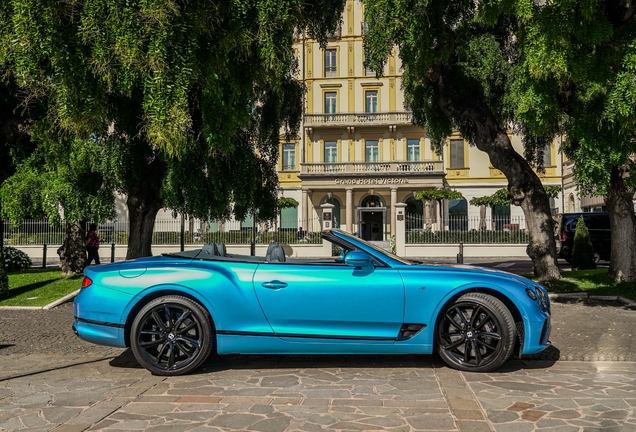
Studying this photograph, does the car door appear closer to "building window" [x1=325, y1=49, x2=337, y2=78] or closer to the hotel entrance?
the hotel entrance

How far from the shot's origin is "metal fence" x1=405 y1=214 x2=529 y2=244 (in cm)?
2659

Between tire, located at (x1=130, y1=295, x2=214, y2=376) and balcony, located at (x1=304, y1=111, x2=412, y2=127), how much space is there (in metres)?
37.3

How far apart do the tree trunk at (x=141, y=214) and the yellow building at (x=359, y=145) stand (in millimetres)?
28067

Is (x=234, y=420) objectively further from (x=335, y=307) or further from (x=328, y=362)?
(x=328, y=362)

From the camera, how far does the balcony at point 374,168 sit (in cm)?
3916

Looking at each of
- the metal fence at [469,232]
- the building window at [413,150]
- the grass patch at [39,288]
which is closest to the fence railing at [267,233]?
the metal fence at [469,232]

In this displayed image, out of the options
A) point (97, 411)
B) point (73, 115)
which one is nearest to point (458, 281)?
point (97, 411)

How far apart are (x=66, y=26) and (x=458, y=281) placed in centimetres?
620

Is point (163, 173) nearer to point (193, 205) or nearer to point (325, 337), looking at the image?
point (193, 205)

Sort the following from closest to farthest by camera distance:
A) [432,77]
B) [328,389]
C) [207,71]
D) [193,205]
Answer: [328,389] < [207,71] < [193,205] < [432,77]

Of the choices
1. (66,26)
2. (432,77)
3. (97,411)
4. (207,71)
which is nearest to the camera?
(97,411)

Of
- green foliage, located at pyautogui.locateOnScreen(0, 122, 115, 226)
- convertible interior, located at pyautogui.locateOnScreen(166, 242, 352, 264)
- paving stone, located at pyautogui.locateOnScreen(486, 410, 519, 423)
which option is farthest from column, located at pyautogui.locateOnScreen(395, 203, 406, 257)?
paving stone, located at pyautogui.locateOnScreen(486, 410, 519, 423)

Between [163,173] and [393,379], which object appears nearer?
[393,379]

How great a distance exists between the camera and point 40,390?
481 centimetres
